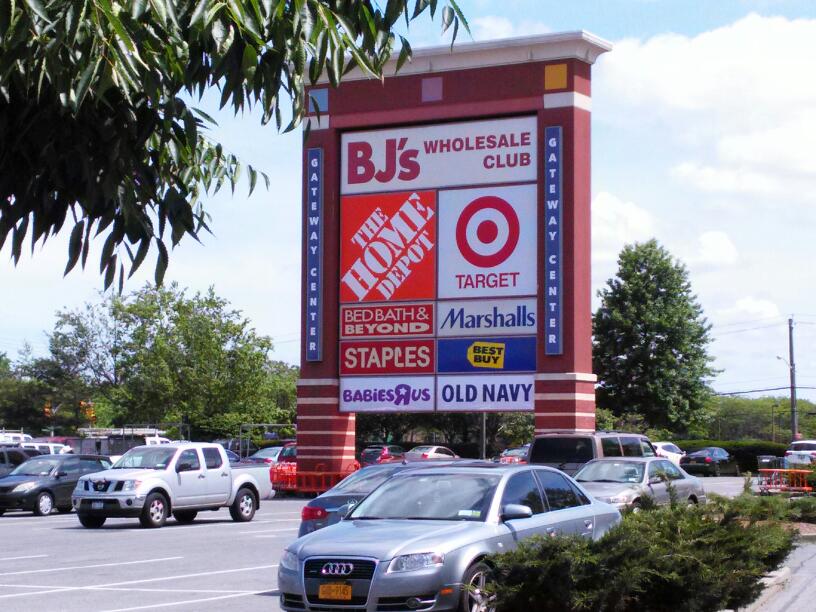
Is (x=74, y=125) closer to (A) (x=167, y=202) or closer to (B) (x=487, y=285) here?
(A) (x=167, y=202)

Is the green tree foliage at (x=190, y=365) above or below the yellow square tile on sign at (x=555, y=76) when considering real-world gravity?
below

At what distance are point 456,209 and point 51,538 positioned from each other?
19025mm

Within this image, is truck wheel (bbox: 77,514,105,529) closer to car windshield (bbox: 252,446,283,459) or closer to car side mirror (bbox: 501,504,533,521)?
car side mirror (bbox: 501,504,533,521)

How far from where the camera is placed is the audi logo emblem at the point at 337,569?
10.2 meters

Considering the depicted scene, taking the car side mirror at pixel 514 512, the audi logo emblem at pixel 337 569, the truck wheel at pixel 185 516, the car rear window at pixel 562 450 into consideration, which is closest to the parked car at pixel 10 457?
the truck wheel at pixel 185 516

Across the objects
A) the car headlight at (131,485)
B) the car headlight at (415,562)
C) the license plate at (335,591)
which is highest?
the car headlight at (415,562)

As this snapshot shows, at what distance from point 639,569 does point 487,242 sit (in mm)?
28919

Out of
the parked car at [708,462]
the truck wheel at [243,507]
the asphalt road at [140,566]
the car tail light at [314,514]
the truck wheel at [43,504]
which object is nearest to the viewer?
the asphalt road at [140,566]

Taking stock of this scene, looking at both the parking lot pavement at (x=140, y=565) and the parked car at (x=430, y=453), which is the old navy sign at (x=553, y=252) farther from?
the parking lot pavement at (x=140, y=565)

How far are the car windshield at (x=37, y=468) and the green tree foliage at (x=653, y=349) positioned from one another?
147 feet

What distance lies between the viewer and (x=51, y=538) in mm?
23188

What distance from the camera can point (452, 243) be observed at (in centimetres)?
3853

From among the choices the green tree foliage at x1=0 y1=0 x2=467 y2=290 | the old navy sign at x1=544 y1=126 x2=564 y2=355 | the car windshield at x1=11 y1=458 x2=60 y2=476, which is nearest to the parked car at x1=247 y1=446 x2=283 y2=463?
the old navy sign at x1=544 y1=126 x2=564 y2=355

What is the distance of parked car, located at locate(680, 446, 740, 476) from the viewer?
58875mm
